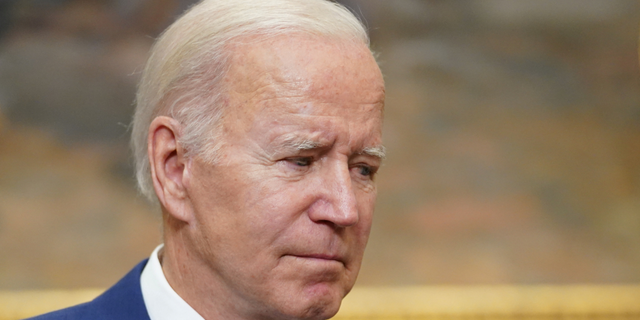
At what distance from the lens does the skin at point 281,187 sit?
1.71 m

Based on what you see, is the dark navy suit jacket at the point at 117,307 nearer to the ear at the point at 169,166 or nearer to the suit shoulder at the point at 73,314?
the suit shoulder at the point at 73,314

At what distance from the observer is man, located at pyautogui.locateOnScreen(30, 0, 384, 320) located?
1.71 metres

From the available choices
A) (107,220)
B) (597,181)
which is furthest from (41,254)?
(597,181)

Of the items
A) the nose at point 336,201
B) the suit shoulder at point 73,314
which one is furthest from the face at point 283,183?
the suit shoulder at point 73,314

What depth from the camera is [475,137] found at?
5273 mm

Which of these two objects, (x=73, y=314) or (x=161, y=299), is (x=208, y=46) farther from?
(x=73, y=314)

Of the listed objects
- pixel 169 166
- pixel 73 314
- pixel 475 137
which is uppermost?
pixel 169 166

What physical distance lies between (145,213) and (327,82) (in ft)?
11.6

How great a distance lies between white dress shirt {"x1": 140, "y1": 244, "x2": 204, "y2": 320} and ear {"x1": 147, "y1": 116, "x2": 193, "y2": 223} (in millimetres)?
233

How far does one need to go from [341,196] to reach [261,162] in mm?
237

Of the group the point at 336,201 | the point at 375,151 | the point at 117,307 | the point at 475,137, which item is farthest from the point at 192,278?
the point at 475,137

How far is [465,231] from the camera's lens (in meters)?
5.17

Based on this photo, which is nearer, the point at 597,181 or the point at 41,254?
the point at 41,254

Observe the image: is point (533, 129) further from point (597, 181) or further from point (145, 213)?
point (145, 213)
